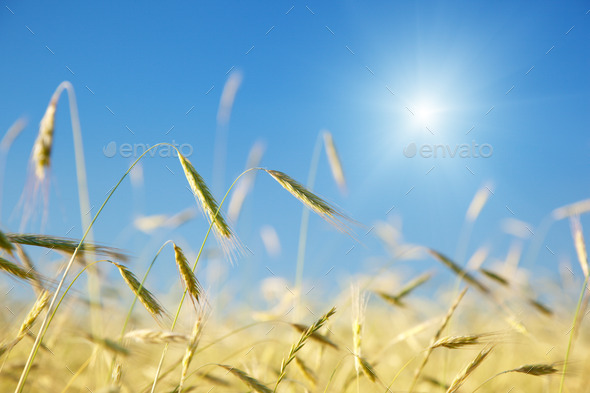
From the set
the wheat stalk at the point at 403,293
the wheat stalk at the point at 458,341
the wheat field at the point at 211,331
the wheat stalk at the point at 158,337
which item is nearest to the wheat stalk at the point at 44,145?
the wheat field at the point at 211,331

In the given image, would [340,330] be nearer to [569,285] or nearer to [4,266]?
[569,285]

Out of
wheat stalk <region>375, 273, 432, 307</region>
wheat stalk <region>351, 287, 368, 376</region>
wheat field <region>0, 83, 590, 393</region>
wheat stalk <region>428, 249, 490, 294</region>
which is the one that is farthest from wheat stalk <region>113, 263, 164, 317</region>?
wheat stalk <region>428, 249, 490, 294</region>

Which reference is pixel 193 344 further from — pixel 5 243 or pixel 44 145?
pixel 44 145

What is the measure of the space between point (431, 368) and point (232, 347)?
2.28 metres

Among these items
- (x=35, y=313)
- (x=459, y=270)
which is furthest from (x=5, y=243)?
(x=459, y=270)

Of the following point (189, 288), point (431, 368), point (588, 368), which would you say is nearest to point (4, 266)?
point (189, 288)

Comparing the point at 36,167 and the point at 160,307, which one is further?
the point at 36,167

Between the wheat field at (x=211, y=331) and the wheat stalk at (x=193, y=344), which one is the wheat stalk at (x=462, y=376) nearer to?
the wheat field at (x=211, y=331)

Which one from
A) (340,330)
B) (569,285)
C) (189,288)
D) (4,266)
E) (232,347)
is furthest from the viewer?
(340,330)

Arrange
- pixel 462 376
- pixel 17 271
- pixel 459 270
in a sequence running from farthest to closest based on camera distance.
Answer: pixel 459 270 < pixel 462 376 < pixel 17 271

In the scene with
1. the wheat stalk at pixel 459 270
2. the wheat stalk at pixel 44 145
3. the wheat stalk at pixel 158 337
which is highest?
the wheat stalk at pixel 44 145

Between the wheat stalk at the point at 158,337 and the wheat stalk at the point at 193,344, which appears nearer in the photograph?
the wheat stalk at the point at 158,337

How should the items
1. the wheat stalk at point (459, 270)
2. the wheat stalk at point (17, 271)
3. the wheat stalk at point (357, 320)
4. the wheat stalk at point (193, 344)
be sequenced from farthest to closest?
the wheat stalk at point (459, 270) < the wheat stalk at point (357, 320) < the wheat stalk at point (193, 344) < the wheat stalk at point (17, 271)

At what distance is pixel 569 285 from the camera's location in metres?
5.06
